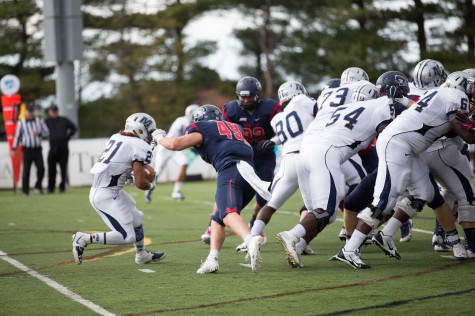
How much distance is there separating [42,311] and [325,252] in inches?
138

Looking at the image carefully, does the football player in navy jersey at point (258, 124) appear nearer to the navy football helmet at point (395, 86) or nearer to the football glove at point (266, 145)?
the football glove at point (266, 145)

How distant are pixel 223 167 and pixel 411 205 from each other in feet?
5.94

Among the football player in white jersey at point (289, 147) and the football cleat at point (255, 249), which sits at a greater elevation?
the football player in white jersey at point (289, 147)

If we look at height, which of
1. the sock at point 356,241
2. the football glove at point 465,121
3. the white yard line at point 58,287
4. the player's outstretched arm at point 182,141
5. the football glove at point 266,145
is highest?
the football glove at point 465,121

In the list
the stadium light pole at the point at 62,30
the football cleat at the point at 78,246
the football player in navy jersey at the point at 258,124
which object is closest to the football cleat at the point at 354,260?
the football player in navy jersey at the point at 258,124

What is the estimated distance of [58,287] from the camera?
7332 mm

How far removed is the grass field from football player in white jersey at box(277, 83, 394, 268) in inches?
17.2

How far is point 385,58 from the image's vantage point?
30766mm

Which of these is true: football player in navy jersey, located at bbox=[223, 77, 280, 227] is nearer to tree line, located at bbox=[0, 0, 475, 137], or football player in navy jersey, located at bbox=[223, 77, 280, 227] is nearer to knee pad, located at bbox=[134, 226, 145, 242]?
knee pad, located at bbox=[134, 226, 145, 242]

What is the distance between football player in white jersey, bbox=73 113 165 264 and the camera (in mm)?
8172

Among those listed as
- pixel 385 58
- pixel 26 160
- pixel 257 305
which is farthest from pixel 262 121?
pixel 385 58

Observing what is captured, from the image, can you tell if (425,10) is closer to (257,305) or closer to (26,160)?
(26,160)

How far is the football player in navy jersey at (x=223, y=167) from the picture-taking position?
7727mm

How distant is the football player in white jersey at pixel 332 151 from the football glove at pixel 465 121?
0.67 meters
